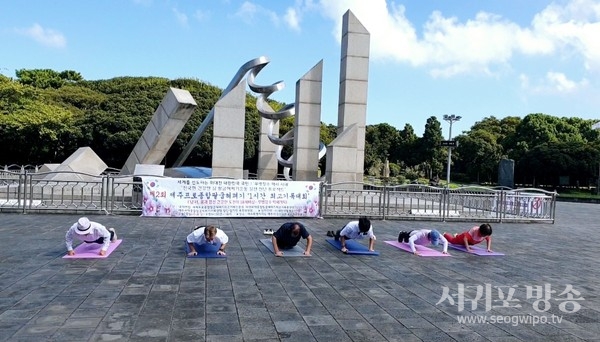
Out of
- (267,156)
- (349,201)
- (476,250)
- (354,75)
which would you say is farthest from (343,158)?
(476,250)

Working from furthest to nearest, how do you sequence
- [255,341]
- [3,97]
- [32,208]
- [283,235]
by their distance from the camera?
[3,97] < [32,208] < [283,235] < [255,341]

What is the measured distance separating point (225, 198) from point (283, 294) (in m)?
7.10

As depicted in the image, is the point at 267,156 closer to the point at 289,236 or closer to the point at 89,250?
the point at 289,236

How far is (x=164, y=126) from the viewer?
56.5ft

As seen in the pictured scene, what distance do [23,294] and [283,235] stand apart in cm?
392

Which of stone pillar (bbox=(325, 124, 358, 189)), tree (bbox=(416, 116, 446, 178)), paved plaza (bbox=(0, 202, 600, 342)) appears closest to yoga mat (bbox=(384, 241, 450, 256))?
paved plaza (bbox=(0, 202, 600, 342))

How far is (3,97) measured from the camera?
106 feet

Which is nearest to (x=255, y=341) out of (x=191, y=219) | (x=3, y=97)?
(x=191, y=219)

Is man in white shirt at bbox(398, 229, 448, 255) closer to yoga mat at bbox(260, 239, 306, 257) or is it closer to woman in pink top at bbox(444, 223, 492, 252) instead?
woman in pink top at bbox(444, 223, 492, 252)

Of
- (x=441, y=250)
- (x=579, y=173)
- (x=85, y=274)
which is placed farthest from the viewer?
(x=579, y=173)

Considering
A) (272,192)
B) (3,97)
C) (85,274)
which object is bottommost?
(85,274)

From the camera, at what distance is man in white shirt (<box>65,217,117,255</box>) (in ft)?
22.2

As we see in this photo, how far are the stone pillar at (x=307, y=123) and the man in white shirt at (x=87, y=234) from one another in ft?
37.7

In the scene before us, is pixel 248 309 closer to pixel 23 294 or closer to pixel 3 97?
pixel 23 294
